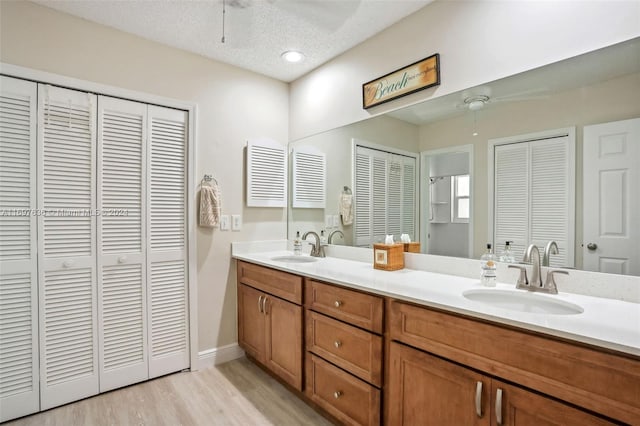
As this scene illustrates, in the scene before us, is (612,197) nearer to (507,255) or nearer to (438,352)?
(507,255)

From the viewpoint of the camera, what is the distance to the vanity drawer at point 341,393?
1.53 metres

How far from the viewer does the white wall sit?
1.36 meters

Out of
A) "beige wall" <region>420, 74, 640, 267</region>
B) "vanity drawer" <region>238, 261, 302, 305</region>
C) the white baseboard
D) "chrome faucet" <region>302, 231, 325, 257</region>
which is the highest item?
"beige wall" <region>420, 74, 640, 267</region>

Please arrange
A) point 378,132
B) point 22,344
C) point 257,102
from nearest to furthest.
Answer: point 22,344 < point 378,132 < point 257,102

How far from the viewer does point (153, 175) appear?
2.37 metres

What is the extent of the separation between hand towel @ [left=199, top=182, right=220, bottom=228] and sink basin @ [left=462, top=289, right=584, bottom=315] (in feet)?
6.12

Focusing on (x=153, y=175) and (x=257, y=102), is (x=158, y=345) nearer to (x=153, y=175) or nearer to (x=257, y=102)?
(x=153, y=175)

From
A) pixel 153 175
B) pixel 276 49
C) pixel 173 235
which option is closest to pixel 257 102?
pixel 276 49

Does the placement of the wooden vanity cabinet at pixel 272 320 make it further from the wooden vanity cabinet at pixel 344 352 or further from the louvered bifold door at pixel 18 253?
the louvered bifold door at pixel 18 253

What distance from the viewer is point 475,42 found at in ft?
5.67

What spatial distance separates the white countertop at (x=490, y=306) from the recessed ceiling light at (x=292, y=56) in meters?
1.62

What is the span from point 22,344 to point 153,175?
1.28 metres

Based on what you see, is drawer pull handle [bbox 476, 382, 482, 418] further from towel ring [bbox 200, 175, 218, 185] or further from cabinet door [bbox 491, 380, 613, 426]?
towel ring [bbox 200, 175, 218, 185]

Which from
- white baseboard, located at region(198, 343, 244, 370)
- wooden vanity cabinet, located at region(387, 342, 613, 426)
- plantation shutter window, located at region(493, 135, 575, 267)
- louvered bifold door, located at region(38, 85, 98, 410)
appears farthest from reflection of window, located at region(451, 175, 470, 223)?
louvered bifold door, located at region(38, 85, 98, 410)
